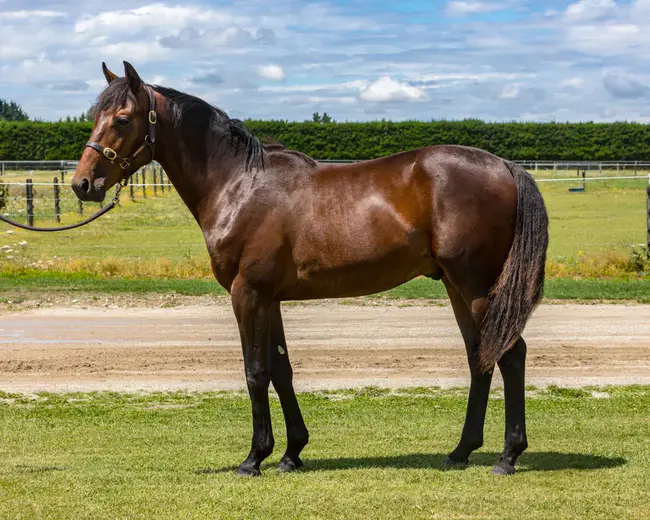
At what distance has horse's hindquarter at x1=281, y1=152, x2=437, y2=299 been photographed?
19.7 ft

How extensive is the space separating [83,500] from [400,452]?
2262mm

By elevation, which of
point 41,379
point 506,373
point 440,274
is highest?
point 440,274

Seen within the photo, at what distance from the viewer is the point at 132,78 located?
605 cm

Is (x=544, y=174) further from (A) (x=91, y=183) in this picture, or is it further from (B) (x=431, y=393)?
(A) (x=91, y=183)

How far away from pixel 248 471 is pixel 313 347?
5.24 metres

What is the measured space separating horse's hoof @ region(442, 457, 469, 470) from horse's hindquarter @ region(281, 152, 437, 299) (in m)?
1.22

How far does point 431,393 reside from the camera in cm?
903

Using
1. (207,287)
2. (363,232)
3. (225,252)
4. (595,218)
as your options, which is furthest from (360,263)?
(595,218)

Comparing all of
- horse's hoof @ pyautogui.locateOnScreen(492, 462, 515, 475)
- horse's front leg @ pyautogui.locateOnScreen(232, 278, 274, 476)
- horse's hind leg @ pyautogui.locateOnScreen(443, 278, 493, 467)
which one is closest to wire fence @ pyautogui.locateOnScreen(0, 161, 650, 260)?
horse's front leg @ pyautogui.locateOnScreen(232, 278, 274, 476)

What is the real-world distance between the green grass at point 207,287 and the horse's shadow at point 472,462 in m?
8.72

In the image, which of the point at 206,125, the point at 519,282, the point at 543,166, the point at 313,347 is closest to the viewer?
the point at 519,282

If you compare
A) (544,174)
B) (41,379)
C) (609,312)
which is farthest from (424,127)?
(41,379)

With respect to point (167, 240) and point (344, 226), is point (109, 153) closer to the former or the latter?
point (344, 226)

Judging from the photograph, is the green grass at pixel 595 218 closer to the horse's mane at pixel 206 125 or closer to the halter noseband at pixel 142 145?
the horse's mane at pixel 206 125
